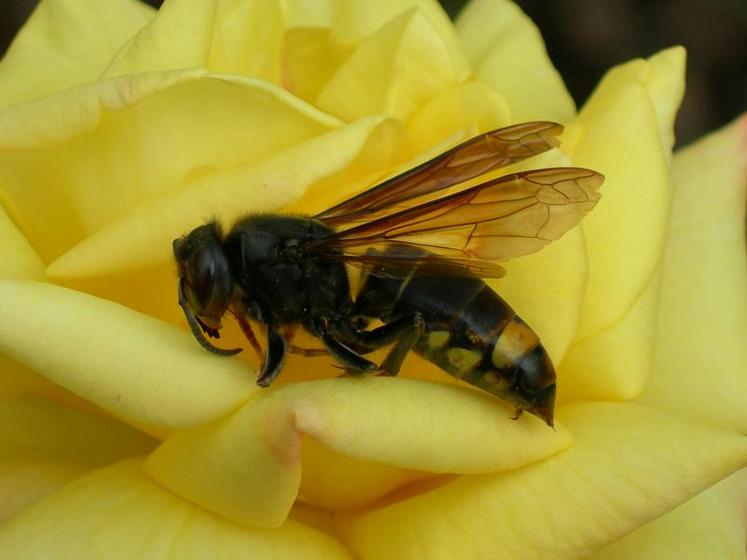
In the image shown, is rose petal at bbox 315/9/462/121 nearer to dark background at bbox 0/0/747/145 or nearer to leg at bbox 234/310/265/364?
leg at bbox 234/310/265/364

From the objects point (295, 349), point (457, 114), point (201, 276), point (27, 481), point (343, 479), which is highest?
point (457, 114)

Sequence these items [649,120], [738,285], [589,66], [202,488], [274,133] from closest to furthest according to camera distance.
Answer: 1. [202,488]
2. [274,133]
3. [649,120]
4. [738,285]
5. [589,66]

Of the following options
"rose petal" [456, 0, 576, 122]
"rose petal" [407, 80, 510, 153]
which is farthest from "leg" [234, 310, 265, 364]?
"rose petal" [456, 0, 576, 122]

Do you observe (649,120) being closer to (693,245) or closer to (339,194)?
(693,245)

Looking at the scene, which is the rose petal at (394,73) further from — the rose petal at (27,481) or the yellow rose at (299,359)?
the rose petal at (27,481)

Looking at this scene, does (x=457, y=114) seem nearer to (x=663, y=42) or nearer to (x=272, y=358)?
(x=272, y=358)

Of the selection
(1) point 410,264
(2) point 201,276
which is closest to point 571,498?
(1) point 410,264

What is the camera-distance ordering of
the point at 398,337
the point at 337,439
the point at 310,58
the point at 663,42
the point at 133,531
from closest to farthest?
1. the point at 337,439
2. the point at 133,531
3. the point at 398,337
4. the point at 310,58
5. the point at 663,42

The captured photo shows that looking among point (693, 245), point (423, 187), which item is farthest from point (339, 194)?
point (693, 245)
